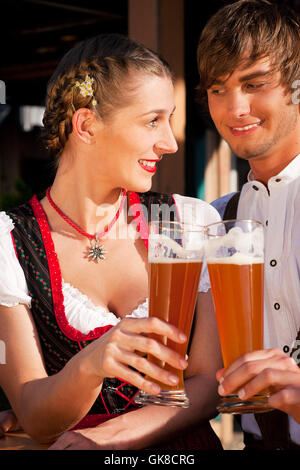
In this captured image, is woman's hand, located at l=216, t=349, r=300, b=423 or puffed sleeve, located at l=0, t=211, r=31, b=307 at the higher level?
puffed sleeve, located at l=0, t=211, r=31, b=307

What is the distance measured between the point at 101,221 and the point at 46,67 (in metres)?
7.03

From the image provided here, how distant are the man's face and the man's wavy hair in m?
0.03

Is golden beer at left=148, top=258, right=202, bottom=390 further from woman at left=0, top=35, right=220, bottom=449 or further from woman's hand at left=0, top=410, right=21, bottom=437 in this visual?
woman's hand at left=0, top=410, right=21, bottom=437

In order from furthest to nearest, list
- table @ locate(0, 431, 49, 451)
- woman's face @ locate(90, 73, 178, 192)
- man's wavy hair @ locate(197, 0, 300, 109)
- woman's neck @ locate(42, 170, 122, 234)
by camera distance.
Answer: man's wavy hair @ locate(197, 0, 300, 109) → woman's neck @ locate(42, 170, 122, 234) → woman's face @ locate(90, 73, 178, 192) → table @ locate(0, 431, 49, 451)

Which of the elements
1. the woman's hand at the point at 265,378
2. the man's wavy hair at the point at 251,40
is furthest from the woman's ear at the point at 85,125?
the woman's hand at the point at 265,378

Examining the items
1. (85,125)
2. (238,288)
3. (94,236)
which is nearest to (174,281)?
(238,288)

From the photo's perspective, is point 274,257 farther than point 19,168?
No

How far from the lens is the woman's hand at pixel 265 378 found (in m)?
1.22

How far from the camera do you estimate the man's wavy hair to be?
6.84 feet

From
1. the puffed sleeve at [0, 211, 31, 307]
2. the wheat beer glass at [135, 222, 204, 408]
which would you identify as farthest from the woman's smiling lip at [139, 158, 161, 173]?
the wheat beer glass at [135, 222, 204, 408]

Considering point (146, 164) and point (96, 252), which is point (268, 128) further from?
point (96, 252)

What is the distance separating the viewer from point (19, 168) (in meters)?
12.5

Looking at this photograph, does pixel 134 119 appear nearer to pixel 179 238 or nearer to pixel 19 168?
pixel 179 238

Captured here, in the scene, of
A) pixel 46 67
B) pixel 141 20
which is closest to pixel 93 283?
pixel 141 20
